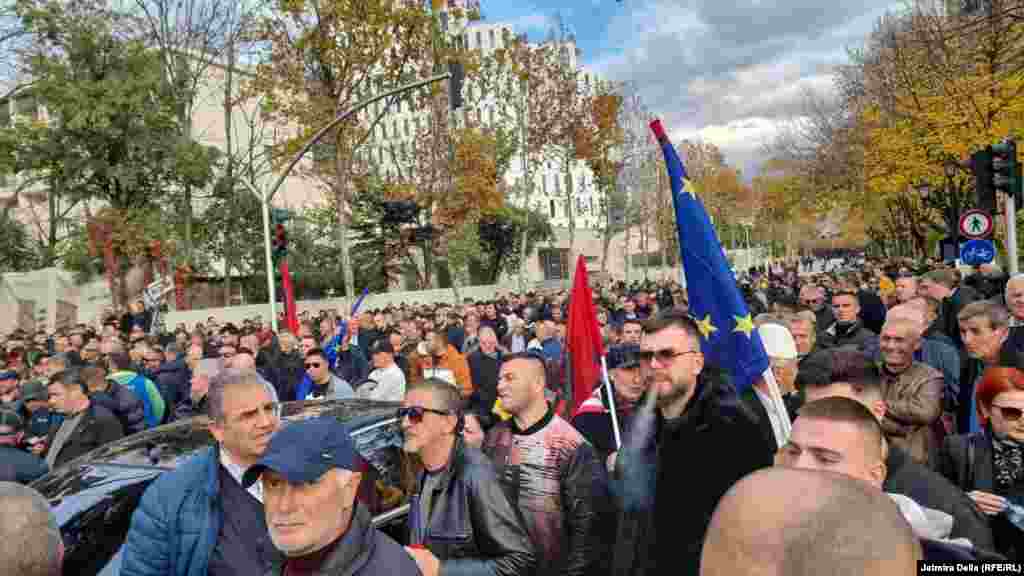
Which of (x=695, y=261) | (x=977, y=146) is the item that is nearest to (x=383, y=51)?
(x=977, y=146)

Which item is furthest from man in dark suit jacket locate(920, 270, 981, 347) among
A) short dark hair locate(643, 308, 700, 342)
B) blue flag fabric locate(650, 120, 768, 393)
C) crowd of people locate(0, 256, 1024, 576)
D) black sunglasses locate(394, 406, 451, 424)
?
black sunglasses locate(394, 406, 451, 424)

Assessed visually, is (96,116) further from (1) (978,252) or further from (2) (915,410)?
(2) (915,410)

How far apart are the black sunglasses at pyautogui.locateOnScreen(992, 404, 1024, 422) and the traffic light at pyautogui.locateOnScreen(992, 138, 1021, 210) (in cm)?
1076

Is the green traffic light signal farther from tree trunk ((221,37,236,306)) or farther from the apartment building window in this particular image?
the apartment building window

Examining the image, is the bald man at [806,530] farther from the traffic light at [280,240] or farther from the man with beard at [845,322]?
the traffic light at [280,240]

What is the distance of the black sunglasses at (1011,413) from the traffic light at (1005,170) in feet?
35.3

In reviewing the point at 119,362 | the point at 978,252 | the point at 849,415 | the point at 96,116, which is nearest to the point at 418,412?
the point at 849,415

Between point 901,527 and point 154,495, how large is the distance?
2.80 metres

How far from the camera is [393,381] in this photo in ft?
25.5

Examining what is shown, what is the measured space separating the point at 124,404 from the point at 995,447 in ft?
20.9

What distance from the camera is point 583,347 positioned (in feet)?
17.9

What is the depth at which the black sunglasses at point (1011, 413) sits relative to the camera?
3371mm

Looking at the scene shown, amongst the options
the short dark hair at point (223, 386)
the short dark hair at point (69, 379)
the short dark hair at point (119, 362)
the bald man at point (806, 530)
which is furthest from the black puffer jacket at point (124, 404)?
the bald man at point (806, 530)

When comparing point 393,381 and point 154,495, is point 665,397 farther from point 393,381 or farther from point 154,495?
point 393,381
